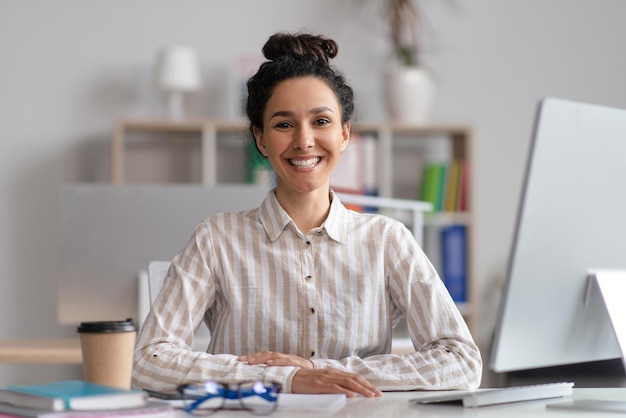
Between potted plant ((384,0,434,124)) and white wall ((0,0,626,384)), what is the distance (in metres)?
0.09

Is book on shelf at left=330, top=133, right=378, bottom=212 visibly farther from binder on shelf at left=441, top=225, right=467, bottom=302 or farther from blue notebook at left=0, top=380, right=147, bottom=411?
blue notebook at left=0, top=380, right=147, bottom=411

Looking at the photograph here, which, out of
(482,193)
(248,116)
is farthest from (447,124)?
(248,116)

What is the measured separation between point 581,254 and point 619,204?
9 cm

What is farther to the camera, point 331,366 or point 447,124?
point 447,124

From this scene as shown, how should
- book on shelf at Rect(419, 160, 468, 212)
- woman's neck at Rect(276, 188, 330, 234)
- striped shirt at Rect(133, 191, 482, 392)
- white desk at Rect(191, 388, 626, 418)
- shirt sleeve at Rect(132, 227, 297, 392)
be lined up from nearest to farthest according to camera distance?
white desk at Rect(191, 388, 626, 418), shirt sleeve at Rect(132, 227, 297, 392), striped shirt at Rect(133, 191, 482, 392), woman's neck at Rect(276, 188, 330, 234), book on shelf at Rect(419, 160, 468, 212)

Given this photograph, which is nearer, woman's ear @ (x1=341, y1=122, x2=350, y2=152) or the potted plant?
woman's ear @ (x1=341, y1=122, x2=350, y2=152)

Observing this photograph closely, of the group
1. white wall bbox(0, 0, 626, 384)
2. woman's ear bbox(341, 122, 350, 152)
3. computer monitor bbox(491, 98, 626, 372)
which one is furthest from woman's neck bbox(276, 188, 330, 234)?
white wall bbox(0, 0, 626, 384)

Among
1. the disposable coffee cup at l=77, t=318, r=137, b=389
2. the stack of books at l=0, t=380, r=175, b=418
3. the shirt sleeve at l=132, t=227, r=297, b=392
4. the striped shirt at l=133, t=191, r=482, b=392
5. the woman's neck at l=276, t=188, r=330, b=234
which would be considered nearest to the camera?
the stack of books at l=0, t=380, r=175, b=418

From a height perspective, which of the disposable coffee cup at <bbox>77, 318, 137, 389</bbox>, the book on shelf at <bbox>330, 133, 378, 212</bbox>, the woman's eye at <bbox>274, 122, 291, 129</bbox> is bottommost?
the disposable coffee cup at <bbox>77, 318, 137, 389</bbox>

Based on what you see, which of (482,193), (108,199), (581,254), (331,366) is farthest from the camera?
(482,193)

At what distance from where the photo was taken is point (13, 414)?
1.14 m

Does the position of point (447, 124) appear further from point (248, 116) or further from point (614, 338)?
point (614, 338)

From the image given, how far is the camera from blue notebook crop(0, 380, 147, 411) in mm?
1100

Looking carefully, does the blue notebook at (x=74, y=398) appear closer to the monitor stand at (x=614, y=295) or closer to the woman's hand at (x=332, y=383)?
the woman's hand at (x=332, y=383)
